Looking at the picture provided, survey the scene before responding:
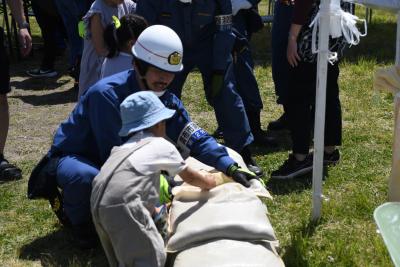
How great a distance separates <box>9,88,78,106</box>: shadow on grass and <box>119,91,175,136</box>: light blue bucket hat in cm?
381

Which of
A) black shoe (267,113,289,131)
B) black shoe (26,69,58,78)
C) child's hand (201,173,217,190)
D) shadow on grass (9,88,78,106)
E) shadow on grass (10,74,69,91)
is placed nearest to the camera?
child's hand (201,173,217,190)

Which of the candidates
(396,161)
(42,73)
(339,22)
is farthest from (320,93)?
(42,73)

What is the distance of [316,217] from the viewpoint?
10.8ft

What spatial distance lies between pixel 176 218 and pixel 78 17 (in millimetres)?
4089

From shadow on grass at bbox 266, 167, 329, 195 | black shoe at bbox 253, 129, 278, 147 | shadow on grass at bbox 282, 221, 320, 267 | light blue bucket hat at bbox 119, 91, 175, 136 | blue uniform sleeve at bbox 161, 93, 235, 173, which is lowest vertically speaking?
black shoe at bbox 253, 129, 278, 147

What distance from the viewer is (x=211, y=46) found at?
3.96 m

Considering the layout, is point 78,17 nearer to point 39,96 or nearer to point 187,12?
point 39,96

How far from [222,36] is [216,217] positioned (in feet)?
5.11

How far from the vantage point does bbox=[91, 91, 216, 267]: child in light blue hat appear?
2.37 meters

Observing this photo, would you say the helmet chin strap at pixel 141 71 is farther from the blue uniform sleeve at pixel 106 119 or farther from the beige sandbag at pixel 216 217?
the beige sandbag at pixel 216 217

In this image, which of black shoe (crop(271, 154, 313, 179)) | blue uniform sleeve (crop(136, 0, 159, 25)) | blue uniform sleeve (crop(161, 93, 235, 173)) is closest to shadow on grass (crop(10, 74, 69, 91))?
blue uniform sleeve (crop(136, 0, 159, 25))

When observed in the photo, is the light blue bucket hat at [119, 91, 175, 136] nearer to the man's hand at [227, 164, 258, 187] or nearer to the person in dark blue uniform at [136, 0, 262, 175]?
the man's hand at [227, 164, 258, 187]

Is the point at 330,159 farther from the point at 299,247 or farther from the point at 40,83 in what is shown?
the point at 40,83

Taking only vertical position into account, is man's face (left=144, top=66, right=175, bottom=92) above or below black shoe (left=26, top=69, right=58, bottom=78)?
A: above
